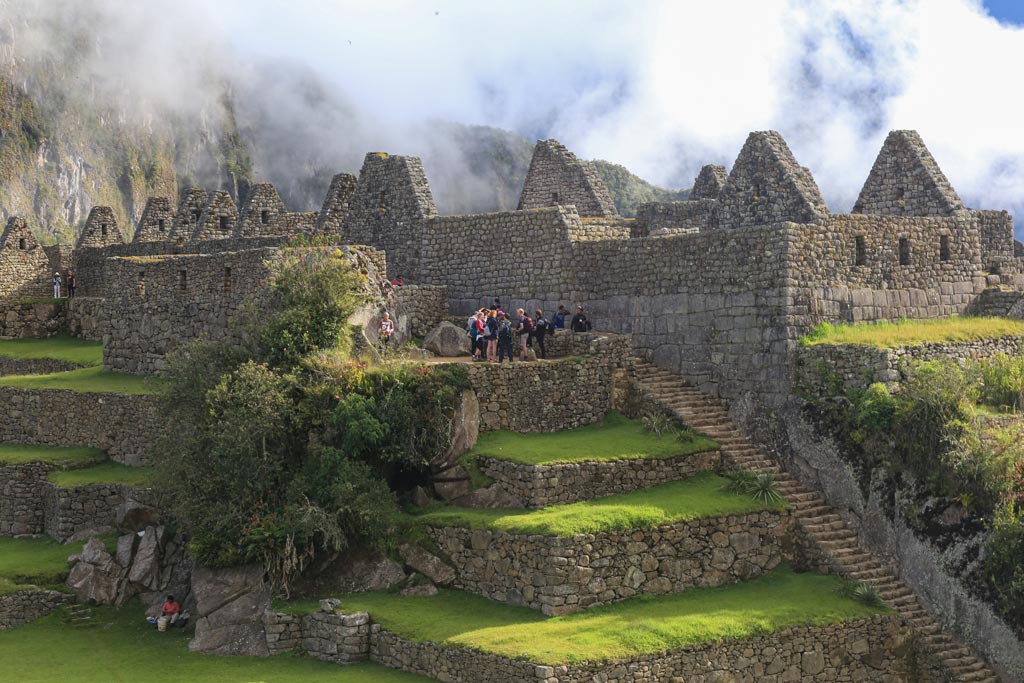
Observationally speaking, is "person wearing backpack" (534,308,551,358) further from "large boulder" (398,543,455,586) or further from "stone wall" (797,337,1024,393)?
"large boulder" (398,543,455,586)

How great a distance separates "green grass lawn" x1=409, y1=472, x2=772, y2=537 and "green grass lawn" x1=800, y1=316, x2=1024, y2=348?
180 inches

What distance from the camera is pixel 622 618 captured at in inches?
1024

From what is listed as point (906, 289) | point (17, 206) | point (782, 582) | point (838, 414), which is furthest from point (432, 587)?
point (17, 206)

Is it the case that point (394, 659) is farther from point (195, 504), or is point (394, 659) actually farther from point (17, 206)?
point (17, 206)

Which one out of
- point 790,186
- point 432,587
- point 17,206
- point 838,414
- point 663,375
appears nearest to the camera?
point 432,587

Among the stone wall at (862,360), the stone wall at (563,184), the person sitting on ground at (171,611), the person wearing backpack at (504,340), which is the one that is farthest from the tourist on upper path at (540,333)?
the person sitting on ground at (171,611)

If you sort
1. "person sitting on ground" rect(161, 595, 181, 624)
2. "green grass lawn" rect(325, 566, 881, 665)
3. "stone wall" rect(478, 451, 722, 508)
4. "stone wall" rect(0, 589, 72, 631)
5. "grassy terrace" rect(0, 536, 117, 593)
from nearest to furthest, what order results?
"green grass lawn" rect(325, 566, 881, 665), "stone wall" rect(478, 451, 722, 508), "person sitting on ground" rect(161, 595, 181, 624), "stone wall" rect(0, 589, 72, 631), "grassy terrace" rect(0, 536, 117, 593)

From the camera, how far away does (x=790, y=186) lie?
118 ft

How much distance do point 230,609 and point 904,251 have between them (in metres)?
18.6

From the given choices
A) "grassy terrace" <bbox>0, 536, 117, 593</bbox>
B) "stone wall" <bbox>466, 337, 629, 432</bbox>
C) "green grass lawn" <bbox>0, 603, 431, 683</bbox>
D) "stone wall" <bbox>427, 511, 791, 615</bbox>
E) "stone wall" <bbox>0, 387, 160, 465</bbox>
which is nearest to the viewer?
"green grass lawn" <bbox>0, 603, 431, 683</bbox>

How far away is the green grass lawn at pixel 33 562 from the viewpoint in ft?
101

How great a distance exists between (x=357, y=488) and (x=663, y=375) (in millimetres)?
8951

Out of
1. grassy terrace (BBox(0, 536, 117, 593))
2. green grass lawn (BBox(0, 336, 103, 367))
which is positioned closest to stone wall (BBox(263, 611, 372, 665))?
grassy terrace (BBox(0, 536, 117, 593))

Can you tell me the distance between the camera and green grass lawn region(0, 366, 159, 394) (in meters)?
37.1
